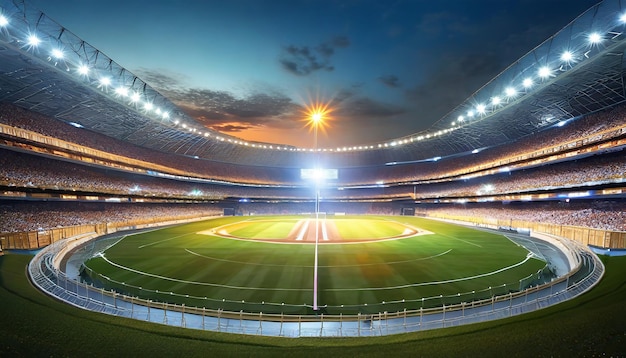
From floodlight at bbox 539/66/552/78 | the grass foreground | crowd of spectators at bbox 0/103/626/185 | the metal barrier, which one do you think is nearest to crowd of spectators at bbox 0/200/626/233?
crowd of spectators at bbox 0/103/626/185

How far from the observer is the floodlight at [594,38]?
27766 mm

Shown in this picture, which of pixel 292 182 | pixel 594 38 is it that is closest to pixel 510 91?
pixel 594 38

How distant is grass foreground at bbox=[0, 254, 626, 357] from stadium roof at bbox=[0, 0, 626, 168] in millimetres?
24588

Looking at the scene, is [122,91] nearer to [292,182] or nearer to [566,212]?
[566,212]

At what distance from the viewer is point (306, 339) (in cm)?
1129

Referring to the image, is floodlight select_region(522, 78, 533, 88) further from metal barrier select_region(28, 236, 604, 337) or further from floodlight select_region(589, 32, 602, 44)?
metal barrier select_region(28, 236, 604, 337)

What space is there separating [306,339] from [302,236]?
96.0 feet

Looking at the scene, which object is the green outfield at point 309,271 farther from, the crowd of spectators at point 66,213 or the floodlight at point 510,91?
the floodlight at point 510,91

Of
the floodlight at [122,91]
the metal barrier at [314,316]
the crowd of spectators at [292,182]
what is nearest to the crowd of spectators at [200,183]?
the crowd of spectators at [292,182]

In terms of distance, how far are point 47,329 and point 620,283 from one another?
22.6 meters

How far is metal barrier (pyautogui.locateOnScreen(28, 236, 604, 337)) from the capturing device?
41.8 ft

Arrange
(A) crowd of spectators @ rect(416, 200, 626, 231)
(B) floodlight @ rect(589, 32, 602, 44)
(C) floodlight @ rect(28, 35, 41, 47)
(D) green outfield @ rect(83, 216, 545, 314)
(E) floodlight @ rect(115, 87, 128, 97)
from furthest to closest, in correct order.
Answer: (E) floodlight @ rect(115, 87, 128, 97) → (A) crowd of spectators @ rect(416, 200, 626, 231) → (C) floodlight @ rect(28, 35, 41, 47) → (B) floodlight @ rect(589, 32, 602, 44) → (D) green outfield @ rect(83, 216, 545, 314)

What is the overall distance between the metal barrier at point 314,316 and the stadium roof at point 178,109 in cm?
2247

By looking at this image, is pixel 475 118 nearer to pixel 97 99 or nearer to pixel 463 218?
pixel 463 218
